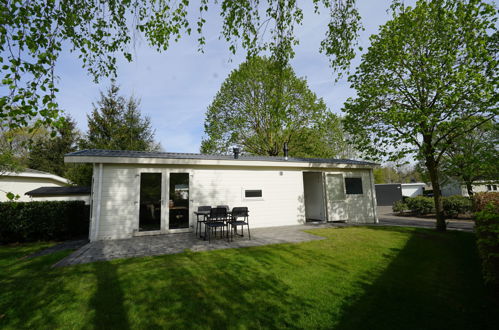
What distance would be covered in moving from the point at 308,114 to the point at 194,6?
45.6 feet

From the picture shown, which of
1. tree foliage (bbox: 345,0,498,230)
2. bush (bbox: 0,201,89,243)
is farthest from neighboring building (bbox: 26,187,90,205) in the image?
tree foliage (bbox: 345,0,498,230)

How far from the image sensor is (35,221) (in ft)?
24.0

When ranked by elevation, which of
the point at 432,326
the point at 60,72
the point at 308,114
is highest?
the point at 308,114

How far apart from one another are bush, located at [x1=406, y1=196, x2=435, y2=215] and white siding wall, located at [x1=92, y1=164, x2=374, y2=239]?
677cm

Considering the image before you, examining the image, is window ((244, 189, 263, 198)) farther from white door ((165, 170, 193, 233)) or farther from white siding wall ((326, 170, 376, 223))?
white siding wall ((326, 170, 376, 223))

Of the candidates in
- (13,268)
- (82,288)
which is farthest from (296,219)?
(13,268)

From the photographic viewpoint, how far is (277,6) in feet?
13.9

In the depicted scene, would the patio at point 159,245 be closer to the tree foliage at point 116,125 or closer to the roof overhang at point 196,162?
the roof overhang at point 196,162

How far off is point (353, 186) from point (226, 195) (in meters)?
6.38

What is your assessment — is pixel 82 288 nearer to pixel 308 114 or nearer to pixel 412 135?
pixel 412 135

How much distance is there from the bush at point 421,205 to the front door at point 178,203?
1536cm

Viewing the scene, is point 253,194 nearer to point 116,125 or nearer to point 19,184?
point 116,125

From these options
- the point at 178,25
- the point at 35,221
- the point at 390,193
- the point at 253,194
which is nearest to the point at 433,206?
the point at 390,193

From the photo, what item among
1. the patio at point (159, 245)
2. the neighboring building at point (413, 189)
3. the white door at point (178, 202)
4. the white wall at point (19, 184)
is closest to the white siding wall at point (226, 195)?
the white door at point (178, 202)
